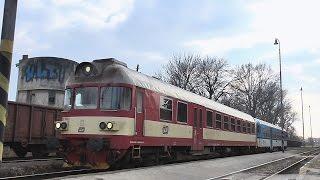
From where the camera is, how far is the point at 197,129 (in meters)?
20.5

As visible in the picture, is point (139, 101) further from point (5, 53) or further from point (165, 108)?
point (5, 53)

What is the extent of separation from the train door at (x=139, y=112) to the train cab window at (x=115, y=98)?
52cm

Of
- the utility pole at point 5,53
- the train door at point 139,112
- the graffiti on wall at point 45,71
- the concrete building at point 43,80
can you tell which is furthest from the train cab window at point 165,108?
the graffiti on wall at point 45,71

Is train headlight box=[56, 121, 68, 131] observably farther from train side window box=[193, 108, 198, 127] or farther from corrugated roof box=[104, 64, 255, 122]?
train side window box=[193, 108, 198, 127]

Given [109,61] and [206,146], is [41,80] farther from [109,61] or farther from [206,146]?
[109,61]

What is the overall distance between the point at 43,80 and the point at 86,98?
29683 mm

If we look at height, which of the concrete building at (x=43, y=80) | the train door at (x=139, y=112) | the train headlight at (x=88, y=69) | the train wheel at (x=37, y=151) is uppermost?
the concrete building at (x=43, y=80)

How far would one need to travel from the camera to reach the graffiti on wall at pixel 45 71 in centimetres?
4369

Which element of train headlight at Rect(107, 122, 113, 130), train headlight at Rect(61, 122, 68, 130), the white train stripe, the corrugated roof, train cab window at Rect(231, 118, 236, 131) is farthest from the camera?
train cab window at Rect(231, 118, 236, 131)

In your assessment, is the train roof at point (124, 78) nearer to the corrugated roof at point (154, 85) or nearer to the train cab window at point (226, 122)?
the corrugated roof at point (154, 85)

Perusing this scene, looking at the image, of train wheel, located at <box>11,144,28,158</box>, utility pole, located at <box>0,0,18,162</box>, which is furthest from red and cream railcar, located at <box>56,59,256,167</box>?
train wheel, located at <box>11,144,28,158</box>

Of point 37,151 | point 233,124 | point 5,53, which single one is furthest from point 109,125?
point 233,124

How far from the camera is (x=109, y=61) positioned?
1563 cm

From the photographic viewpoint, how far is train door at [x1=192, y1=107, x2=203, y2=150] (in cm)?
2017
